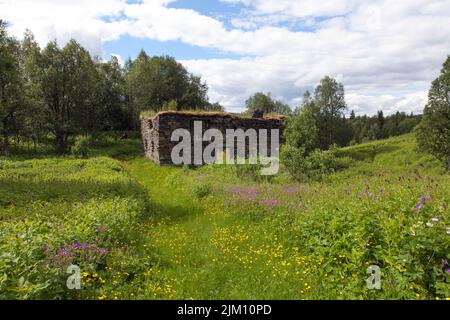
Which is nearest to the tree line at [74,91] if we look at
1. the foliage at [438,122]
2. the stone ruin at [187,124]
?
the stone ruin at [187,124]

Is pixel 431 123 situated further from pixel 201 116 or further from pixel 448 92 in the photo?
pixel 201 116

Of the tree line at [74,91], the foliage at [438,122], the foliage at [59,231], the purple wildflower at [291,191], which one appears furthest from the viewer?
the foliage at [438,122]

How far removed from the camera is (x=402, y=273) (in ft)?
18.5

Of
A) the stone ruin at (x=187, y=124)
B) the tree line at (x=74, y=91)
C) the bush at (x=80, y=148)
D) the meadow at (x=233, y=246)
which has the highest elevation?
the tree line at (x=74, y=91)

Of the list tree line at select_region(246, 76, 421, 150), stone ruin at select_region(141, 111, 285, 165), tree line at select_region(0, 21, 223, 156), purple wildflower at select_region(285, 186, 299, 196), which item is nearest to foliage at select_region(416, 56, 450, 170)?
tree line at select_region(246, 76, 421, 150)

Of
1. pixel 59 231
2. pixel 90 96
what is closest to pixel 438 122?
pixel 59 231

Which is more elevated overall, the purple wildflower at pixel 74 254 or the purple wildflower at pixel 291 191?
the purple wildflower at pixel 291 191

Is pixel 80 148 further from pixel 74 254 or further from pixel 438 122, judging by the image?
pixel 438 122

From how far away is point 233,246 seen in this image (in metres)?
8.52

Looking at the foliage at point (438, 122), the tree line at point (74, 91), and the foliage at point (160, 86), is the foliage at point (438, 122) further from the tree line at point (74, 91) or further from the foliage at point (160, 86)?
the foliage at point (160, 86)

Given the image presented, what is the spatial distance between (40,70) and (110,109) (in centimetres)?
1375

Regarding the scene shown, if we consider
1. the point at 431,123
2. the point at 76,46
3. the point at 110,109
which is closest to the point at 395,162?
the point at 431,123

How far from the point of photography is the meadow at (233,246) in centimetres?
555
